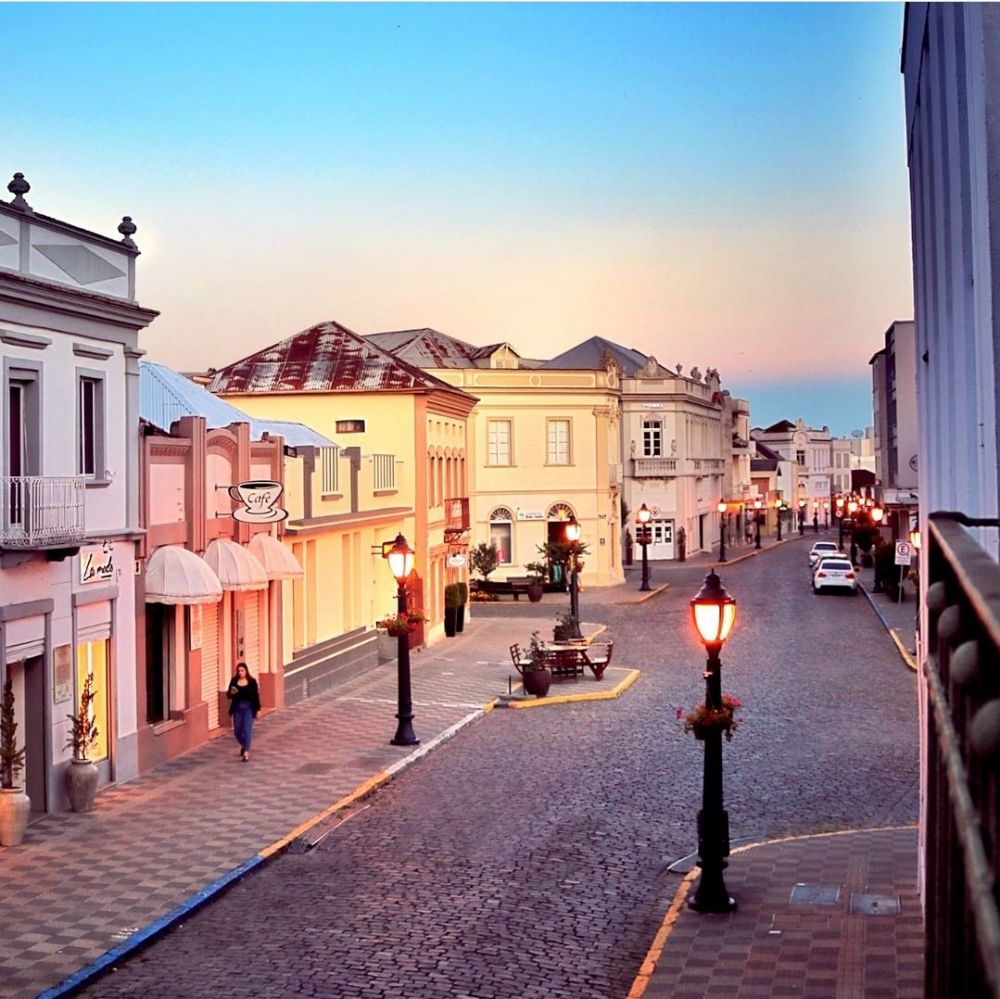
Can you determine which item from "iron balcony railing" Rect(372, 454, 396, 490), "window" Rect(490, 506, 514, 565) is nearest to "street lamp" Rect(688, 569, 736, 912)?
"iron balcony railing" Rect(372, 454, 396, 490)

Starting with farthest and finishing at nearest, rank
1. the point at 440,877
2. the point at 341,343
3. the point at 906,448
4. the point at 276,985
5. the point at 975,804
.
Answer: the point at 341,343 < the point at 906,448 < the point at 440,877 < the point at 276,985 < the point at 975,804

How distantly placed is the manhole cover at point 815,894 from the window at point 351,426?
1056 inches

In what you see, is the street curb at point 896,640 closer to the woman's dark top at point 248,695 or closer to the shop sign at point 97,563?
the woman's dark top at point 248,695

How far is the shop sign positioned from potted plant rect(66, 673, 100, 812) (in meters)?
1.59

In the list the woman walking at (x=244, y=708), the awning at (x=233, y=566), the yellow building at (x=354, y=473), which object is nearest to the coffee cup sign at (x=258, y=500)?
the awning at (x=233, y=566)

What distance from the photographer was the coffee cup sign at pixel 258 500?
22.8 metres

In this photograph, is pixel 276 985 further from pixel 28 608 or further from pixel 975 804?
pixel 975 804

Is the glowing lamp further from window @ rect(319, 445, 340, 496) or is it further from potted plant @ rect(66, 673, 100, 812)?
window @ rect(319, 445, 340, 496)

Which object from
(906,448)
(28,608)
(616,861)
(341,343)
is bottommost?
(616,861)

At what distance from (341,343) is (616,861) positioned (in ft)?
95.6

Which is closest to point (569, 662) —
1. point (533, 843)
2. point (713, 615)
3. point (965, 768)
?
point (533, 843)

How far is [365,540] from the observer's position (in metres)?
32.6

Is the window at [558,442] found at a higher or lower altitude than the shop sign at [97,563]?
higher

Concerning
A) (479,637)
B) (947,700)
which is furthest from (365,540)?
(947,700)
